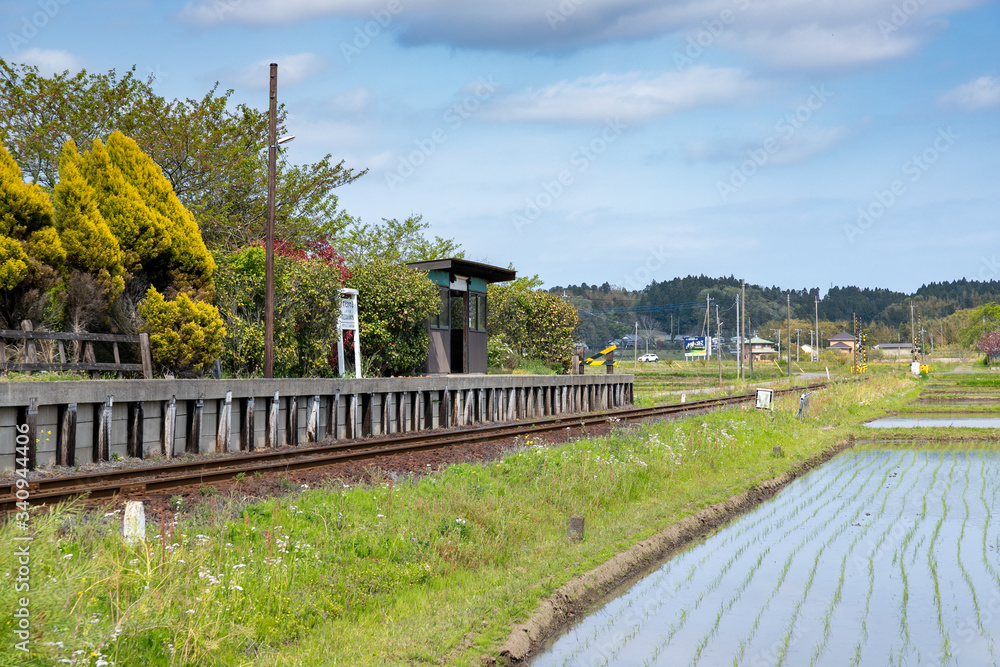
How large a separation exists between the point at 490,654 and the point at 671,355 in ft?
463

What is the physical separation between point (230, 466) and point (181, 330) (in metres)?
6.06

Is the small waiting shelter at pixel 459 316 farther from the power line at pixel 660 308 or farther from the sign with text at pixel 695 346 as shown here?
the power line at pixel 660 308

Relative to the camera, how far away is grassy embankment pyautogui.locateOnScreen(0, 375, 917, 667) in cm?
449

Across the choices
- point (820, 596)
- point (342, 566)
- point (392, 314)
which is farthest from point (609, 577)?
point (392, 314)

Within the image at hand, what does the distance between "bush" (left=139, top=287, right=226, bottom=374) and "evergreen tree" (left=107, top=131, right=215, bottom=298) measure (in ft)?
2.23

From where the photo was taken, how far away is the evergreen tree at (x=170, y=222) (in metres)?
17.7

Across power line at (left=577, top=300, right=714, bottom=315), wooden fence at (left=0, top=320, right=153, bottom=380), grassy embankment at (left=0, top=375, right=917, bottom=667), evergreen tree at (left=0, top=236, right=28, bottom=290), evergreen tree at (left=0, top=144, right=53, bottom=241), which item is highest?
power line at (left=577, top=300, right=714, bottom=315)

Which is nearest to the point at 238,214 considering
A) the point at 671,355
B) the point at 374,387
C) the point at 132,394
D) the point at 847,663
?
the point at 374,387

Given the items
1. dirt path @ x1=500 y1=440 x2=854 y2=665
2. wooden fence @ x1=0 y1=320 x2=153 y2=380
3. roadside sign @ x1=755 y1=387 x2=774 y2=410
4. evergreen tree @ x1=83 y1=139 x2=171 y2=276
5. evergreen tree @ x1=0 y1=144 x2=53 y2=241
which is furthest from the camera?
roadside sign @ x1=755 y1=387 x2=774 y2=410

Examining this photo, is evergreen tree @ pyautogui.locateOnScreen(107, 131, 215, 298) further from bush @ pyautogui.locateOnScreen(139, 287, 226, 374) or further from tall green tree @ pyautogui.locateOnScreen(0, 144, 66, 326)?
tall green tree @ pyautogui.locateOnScreen(0, 144, 66, 326)

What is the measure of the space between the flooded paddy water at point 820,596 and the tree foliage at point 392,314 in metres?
13.3

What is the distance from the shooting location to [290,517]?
24.9ft

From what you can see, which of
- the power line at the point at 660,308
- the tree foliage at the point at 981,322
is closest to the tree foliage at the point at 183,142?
the tree foliage at the point at 981,322

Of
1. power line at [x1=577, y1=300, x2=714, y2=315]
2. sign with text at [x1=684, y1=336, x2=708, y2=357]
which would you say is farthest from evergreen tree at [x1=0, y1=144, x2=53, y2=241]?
power line at [x1=577, y1=300, x2=714, y2=315]
